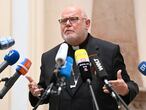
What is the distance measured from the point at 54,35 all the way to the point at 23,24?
16.0 inches

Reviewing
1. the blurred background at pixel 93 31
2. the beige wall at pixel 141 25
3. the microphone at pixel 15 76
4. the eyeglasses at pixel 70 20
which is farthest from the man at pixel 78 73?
the beige wall at pixel 141 25

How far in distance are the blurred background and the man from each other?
938 mm

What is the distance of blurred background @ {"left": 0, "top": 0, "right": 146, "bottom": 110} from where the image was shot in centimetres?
327

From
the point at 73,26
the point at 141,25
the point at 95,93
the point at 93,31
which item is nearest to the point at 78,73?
the point at 95,93

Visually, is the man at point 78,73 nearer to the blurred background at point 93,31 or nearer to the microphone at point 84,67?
the microphone at point 84,67

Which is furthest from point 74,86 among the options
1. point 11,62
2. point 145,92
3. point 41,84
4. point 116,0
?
point 116,0

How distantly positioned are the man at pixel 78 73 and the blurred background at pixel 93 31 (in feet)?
3.08

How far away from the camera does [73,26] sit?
2.27m

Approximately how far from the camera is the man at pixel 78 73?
2146 mm

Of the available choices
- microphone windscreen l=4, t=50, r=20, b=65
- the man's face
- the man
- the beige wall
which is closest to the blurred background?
the beige wall

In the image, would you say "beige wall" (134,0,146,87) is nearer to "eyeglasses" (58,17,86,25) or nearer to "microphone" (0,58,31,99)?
"eyeglasses" (58,17,86,25)

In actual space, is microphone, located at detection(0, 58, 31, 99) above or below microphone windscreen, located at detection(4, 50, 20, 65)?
below

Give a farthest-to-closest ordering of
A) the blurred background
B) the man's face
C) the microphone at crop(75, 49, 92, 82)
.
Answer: the blurred background < the man's face < the microphone at crop(75, 49, 92, 82)

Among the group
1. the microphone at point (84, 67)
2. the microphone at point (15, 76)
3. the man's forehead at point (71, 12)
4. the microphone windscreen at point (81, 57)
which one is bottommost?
the microphone at point (15, 76)
